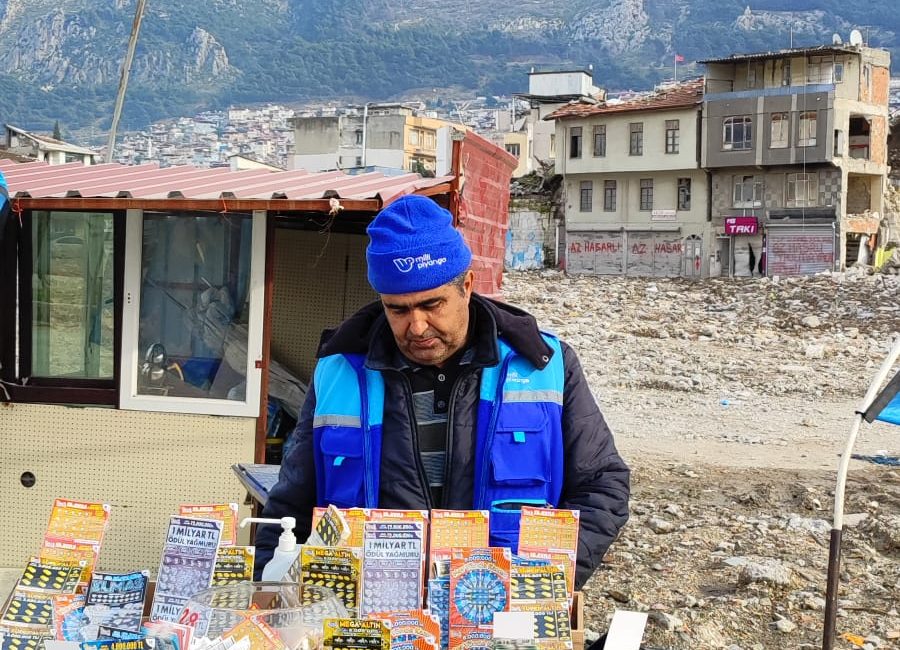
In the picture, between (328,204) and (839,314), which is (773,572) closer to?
(328,204)

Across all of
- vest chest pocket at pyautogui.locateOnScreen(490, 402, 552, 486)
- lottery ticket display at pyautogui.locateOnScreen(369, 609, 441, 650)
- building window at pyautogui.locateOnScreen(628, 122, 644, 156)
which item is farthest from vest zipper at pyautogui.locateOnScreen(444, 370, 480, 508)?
building window at pyautogui.locateOnScreen(628, 122, 644, 156)

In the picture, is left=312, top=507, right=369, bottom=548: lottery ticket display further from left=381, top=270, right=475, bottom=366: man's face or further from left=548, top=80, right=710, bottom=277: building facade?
left=548, top=80, right=710, bottom=277: building facade

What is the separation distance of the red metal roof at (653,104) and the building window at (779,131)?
383cm

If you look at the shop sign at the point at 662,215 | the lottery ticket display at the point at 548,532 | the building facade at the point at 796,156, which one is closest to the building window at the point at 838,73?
the building facade at the point at 796,156

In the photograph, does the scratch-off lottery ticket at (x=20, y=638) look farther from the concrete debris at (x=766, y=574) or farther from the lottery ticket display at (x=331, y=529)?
the concrete debris at (x=766, y=574)

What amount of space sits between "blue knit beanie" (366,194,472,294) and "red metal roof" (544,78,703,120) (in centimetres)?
5022

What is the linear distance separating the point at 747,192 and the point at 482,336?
4944cm

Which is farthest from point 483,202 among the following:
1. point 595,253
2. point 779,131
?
point 595,253

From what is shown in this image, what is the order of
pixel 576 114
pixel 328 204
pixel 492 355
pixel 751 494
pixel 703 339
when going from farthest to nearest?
pixel 576 114 → pixel 703 339 → pixel 751 494 → pixel 328 204 → pixel 492 355

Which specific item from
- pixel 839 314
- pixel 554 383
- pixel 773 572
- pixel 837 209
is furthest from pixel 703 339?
pixel 837 209

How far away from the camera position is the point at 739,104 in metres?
49.6

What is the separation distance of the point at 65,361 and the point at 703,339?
17477 millimetres

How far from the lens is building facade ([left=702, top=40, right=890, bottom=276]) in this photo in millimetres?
47188

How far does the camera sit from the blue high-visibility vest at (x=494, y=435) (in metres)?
2.65
